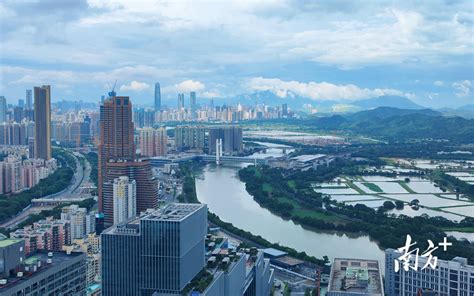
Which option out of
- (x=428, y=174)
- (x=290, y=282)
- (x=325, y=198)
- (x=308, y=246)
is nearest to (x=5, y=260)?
(x=290, y=282)

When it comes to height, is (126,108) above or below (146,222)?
above

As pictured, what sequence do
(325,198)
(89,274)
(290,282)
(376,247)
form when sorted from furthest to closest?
(325,198), (376,247), (290,282), (89,274)

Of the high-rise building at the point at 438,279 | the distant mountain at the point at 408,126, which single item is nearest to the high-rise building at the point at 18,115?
the distant mountain at the point at 408,126

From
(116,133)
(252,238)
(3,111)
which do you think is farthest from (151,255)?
(3,111)

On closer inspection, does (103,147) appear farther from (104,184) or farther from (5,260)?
(5,260)

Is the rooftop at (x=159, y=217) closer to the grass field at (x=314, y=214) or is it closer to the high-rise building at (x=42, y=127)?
the grass field at (x=314, y=214)

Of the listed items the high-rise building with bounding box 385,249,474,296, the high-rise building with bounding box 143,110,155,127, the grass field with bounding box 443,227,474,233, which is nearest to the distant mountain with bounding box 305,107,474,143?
the high-rise building with bounding box 143,110,155,127
